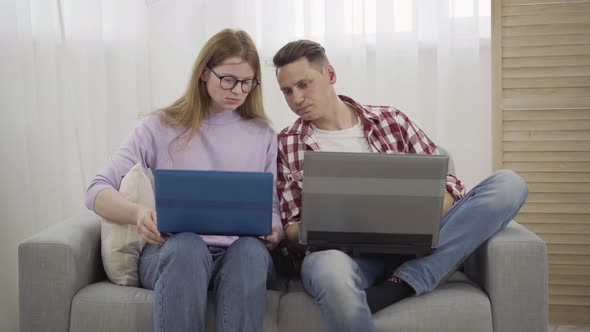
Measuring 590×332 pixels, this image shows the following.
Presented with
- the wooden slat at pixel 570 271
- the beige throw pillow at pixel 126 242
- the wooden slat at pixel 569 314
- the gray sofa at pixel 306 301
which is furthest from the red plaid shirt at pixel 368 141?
the wooden slat at pixel 569 314

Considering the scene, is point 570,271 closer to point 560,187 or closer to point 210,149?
point 560,187

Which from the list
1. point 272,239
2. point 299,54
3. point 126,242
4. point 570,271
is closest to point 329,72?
point 299,54

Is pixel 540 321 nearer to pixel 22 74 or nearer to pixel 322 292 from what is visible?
pixel 322 292

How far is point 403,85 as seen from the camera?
9.88 feet

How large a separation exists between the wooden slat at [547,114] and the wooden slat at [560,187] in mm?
238

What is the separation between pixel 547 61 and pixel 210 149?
1263mm

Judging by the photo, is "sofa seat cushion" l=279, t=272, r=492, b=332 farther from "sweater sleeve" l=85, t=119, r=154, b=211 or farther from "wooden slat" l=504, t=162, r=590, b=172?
"wooden slat" l=504, t=162, r=590, b=172

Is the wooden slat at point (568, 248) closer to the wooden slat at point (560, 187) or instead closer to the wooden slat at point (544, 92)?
the wooden slat at point (560, 187)

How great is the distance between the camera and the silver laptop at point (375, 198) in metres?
1.86

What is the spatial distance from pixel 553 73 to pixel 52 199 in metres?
2.04

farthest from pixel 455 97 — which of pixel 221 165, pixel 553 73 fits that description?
pixel 221 165

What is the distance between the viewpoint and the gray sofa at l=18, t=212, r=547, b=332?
195cm

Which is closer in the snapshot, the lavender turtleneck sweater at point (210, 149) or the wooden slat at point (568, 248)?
the lavender turtleneck sweater at point (210, 149)

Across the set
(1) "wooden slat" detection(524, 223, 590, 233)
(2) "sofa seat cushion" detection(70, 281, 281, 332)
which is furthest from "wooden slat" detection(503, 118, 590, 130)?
(2) "sofa seat cushion" detection(70, 281, 281, 332)
